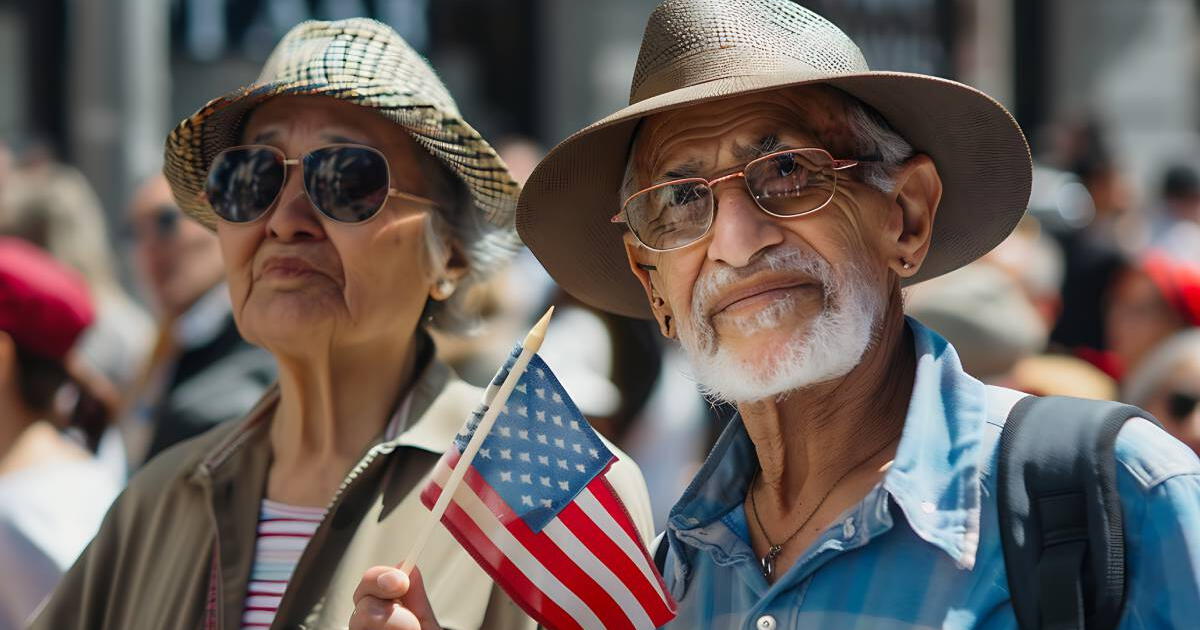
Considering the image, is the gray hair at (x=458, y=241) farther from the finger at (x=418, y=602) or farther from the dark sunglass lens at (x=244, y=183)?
the finger at (x=418, y=602)

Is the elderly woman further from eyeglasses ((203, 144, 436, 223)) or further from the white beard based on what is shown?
the white beard

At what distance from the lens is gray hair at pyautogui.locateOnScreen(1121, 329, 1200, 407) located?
4488 mm

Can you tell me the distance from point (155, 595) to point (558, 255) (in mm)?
1044

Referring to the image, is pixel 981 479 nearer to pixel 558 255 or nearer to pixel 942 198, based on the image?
pixel 942 198

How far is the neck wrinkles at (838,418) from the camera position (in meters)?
2.58

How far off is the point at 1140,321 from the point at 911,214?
281cm

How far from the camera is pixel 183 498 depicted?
311 cm

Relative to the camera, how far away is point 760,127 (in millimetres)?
2539

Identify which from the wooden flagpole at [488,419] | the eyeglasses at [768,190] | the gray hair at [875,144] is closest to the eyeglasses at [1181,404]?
the gray hair at [875,144]

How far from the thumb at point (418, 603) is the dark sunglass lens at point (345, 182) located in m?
0.87

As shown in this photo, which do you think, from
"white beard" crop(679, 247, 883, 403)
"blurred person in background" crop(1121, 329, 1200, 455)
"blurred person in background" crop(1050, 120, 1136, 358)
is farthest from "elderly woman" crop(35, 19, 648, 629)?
"blurred person in background" crop(1050, 120, 1136, 358)

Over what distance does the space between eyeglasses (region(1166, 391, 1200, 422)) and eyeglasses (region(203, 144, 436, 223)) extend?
239 cm

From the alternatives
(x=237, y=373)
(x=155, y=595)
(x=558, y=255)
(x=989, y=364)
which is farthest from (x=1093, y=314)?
(x=155, y=595)

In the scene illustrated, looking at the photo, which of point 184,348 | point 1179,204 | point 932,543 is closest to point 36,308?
point 184,348
